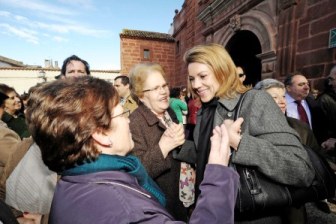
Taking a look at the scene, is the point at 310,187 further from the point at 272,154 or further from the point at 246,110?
the point at 246,110

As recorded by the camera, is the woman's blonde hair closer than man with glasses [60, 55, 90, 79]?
Yes

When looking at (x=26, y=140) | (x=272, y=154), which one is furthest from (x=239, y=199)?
(x=26, y=140)

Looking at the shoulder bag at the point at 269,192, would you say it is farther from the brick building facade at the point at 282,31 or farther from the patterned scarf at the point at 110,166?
the brick building facade at the point at 282,31

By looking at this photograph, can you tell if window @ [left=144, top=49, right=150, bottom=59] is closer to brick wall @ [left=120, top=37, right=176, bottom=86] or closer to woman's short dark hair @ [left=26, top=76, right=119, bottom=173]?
brick wall @ [left=120, top=37, right=176, bottom=86]

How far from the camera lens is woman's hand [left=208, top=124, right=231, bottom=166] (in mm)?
1015

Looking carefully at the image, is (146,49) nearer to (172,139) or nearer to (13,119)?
(13,119)

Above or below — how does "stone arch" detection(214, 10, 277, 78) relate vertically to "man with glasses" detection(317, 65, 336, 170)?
above

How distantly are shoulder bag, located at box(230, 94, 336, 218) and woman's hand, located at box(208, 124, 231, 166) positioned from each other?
1.02 ft

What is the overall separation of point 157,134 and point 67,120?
44.9 inches

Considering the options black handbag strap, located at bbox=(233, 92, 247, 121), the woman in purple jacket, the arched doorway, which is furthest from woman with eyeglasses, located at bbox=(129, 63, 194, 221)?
the arched doorway

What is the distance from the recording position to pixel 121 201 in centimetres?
79

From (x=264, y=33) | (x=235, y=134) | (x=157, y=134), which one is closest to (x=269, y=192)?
(x=235, y=134)

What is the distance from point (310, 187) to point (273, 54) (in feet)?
16.2

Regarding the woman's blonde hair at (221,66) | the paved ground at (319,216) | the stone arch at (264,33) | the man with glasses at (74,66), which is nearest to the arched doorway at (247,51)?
the stone arch at (264,33)
